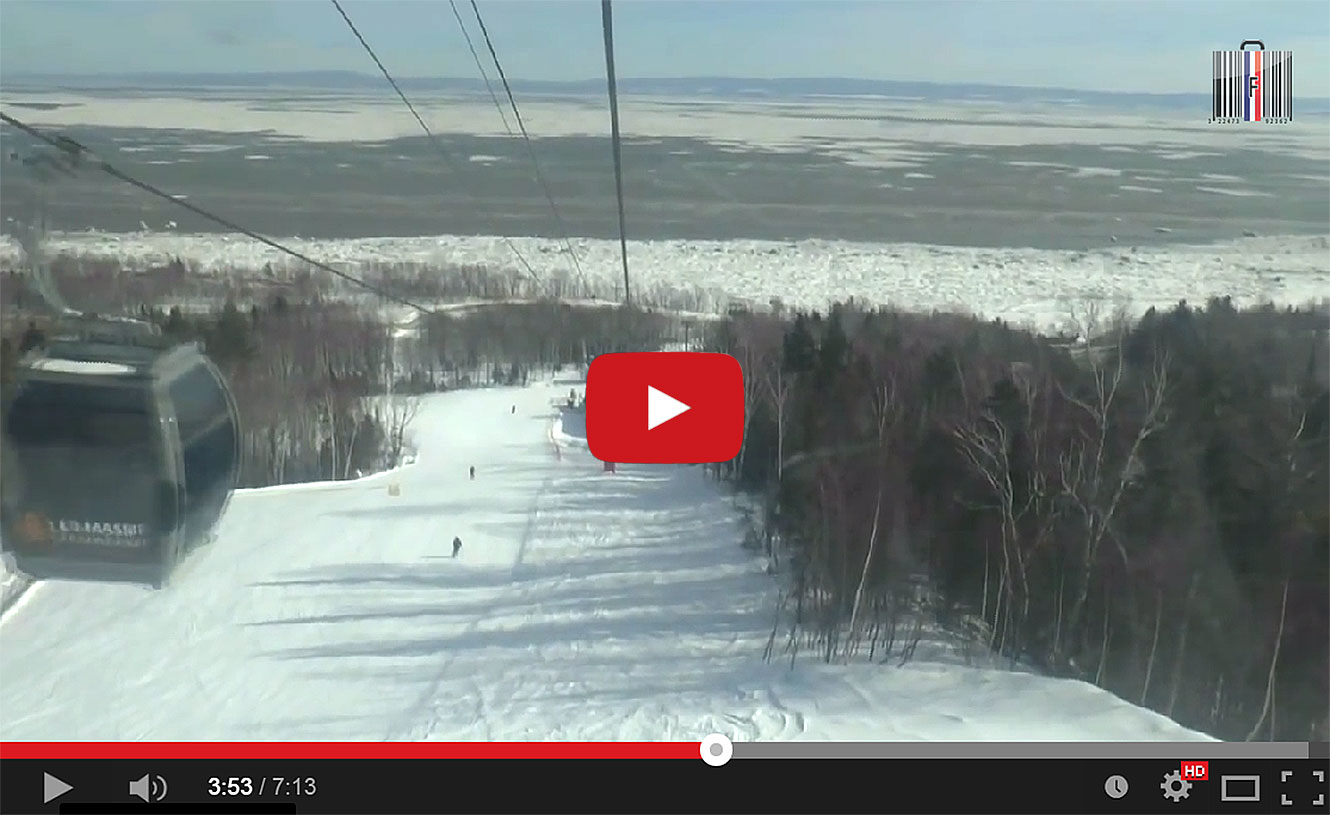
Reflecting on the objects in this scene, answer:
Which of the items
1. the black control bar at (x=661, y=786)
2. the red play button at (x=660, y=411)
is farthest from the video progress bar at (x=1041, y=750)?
the red play button at (x=660, y=411)

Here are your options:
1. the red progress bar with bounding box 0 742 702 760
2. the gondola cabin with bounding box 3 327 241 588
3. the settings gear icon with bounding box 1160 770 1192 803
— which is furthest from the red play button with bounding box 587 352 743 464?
the settings gear icon with bounding box 1160 770 1192 803

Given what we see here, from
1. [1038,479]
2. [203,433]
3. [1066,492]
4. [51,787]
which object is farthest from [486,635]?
[51,787]

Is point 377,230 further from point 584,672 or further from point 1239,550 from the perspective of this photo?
point 1239,550

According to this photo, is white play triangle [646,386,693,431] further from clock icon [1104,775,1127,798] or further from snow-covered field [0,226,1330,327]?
snow-covered field [0,226,1330,327]

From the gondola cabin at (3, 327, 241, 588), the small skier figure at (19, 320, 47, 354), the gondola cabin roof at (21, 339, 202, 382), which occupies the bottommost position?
the gondola cabin at (3, 327, 241, 588)

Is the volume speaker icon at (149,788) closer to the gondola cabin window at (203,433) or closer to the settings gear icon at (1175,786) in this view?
the gondola cabin window at (203,433)
